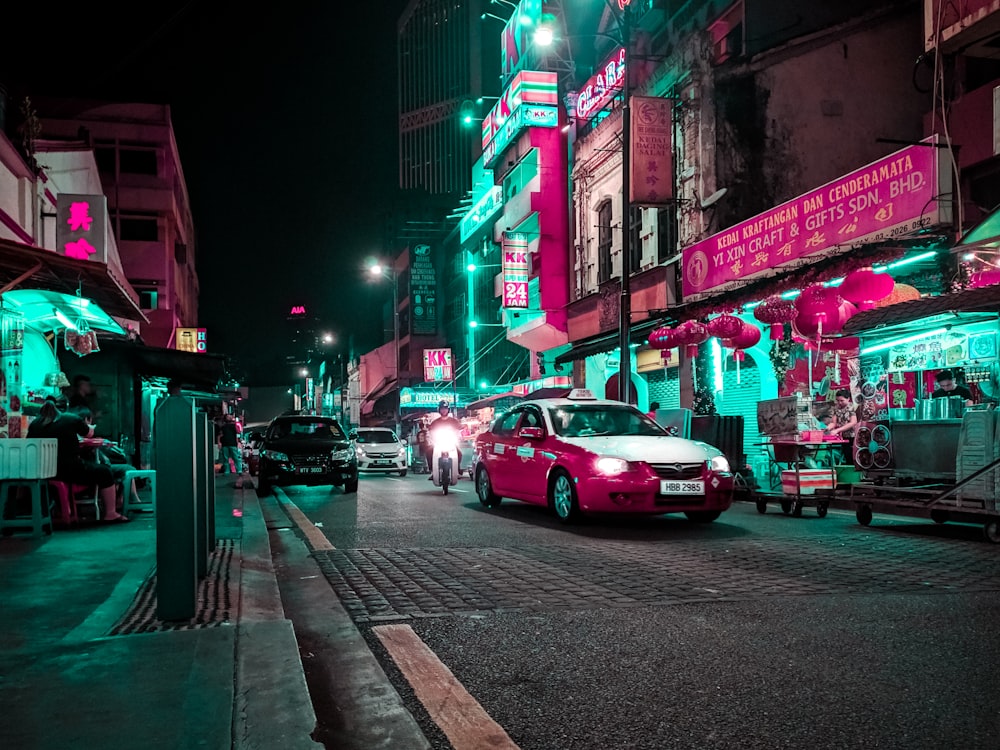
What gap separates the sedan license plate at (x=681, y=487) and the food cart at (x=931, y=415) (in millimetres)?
2176

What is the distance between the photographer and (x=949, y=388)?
42.0 ft

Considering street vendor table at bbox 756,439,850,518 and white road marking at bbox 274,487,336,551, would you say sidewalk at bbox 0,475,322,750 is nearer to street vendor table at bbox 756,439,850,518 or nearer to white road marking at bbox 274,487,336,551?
white road marking at bbox 274,487,336,551

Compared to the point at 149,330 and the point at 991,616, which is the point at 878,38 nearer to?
the point at 991,616

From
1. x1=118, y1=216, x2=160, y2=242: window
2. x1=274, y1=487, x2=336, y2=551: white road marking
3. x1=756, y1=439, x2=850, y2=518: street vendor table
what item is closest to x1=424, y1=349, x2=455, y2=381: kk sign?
x1=118, y1=216, x2=160, y2=242: window

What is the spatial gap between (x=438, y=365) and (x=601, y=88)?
2673cm

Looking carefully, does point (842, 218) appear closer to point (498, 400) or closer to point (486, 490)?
point (486, 490)

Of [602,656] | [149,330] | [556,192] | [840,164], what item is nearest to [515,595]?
[602,656]

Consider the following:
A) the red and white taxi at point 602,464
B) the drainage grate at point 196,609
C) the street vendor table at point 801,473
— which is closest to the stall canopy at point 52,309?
the red and white taxi at point 602,464

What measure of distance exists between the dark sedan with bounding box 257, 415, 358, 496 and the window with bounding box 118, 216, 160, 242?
116 ft

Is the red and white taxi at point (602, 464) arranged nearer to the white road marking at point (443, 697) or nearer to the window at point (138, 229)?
the white road marking at point (443, 697)

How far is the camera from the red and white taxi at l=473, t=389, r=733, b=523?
393 inches

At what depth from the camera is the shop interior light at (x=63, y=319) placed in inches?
552

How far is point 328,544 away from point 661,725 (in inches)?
244

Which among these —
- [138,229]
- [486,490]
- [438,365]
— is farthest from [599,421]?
[138,229]
